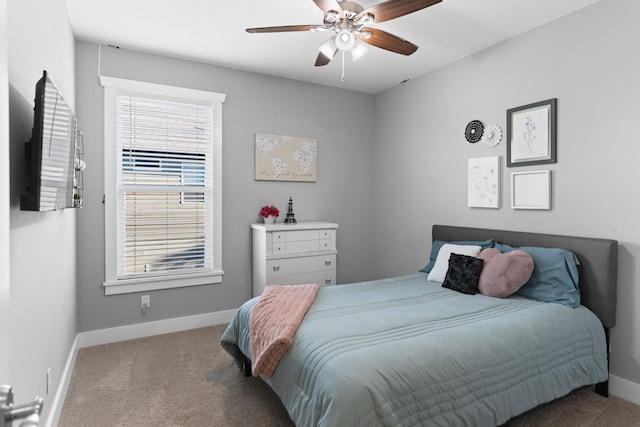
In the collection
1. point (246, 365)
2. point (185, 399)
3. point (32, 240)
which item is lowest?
point (185, 399)

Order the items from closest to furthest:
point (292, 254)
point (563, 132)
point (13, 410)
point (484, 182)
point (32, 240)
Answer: point (13, 410) → point (32, 240) → point (563, 132) → point (484, 182) → point (292, 254)

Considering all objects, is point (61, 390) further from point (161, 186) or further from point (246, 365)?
point (161, 186)

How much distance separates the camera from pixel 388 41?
8.44 ft

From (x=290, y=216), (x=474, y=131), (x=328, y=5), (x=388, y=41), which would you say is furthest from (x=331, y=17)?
(x=290, y=216)

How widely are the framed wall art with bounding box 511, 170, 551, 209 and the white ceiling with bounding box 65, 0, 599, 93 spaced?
1.21m

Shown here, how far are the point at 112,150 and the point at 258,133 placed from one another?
143 centimetres

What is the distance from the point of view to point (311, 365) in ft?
5.69

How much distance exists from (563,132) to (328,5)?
2021 mm

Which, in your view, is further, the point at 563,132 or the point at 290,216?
the point at 290,216

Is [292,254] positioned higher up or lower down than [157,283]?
higher up

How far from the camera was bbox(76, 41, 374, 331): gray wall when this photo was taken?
3.24 metres

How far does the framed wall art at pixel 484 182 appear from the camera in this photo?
3250 millimetres

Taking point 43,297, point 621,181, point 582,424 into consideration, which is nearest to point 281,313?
point 43,297

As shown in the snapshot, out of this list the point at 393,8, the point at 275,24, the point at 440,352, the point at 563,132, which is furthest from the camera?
the point at 275,24
